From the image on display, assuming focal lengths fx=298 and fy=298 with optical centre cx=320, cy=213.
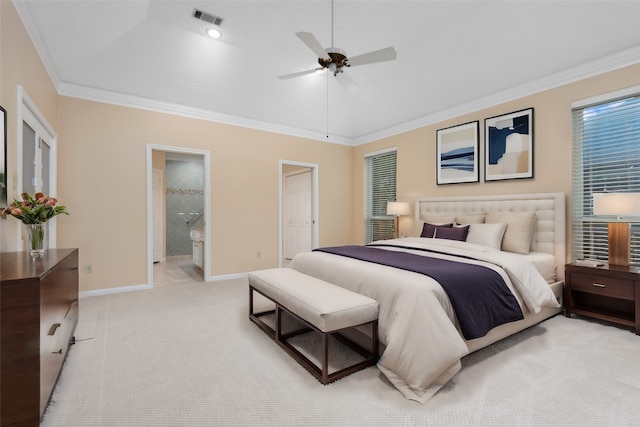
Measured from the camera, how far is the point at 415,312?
190 cm

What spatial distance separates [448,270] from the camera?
2.30 m

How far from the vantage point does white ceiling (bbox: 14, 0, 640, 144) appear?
2.92 metres

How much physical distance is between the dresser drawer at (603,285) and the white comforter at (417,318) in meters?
0.67

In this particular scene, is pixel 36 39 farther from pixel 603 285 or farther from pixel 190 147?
pixel 603 285

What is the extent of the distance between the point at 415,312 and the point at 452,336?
26 cm

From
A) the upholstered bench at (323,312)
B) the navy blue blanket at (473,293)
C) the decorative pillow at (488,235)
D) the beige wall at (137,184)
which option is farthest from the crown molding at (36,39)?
the decorative pillow at (488,235)

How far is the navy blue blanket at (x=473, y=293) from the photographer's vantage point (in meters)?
2.05

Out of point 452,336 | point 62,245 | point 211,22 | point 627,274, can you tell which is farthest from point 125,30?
point 627,274

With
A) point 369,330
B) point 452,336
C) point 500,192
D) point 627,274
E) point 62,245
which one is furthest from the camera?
point 500,192

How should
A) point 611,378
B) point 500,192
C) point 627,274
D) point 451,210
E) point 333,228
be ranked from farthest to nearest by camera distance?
point 333,228 → point 451,210 → point 500,192 → point 627,274 → point 611,378

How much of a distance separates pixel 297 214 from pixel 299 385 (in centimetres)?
481

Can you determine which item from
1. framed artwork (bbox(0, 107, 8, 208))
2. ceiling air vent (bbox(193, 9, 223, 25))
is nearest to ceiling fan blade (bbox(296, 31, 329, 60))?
ceiling air vent (bbox(193, 9, 223, 25))

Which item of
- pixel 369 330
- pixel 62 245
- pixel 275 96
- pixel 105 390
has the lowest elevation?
pixel 105 390

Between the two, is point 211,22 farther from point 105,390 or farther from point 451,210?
point 451,210
